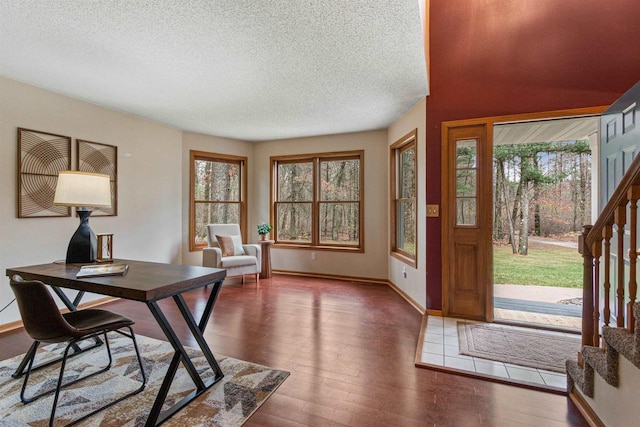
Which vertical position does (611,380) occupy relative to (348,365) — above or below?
above

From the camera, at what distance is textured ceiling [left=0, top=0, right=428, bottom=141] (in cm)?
197

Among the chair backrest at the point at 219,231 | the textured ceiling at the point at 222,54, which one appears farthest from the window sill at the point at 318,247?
the textured ceiling at the point at 222,54

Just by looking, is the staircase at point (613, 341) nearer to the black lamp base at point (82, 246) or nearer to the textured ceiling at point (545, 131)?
the textured ceiling at point (545, 131)

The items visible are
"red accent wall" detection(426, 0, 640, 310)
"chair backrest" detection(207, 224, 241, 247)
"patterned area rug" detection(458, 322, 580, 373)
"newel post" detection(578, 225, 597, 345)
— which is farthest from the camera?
"chair backrest" detection(207, 224, 241, 247)

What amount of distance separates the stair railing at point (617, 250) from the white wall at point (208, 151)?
15.8 feet

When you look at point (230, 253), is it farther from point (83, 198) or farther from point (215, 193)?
point (83, 198)

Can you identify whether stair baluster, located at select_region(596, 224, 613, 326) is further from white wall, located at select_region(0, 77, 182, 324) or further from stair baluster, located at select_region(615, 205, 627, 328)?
white wall, located at select_region(0, 77, 182, 324)

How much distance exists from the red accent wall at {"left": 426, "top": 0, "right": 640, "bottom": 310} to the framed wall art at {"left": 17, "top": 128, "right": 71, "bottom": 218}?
13.4 feet

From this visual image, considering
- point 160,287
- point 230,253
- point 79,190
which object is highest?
point 79,190

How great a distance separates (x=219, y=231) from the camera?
4941mm

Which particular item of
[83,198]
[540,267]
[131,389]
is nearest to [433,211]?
[131,389]

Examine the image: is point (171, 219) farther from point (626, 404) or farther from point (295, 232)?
point (626, 404)

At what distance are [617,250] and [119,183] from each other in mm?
4898

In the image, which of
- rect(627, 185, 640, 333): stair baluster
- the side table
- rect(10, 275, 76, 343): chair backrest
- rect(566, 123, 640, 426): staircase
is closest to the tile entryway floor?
rect(566, 123, 640, 426): staircase
